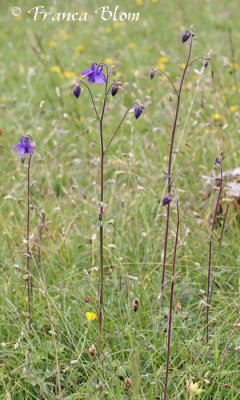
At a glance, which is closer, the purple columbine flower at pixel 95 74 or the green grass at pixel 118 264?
the purple columbine flower at pixel 95 74

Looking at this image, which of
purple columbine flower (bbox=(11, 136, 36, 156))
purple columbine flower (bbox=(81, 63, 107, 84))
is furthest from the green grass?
purple columbine flower (bbox=(81, 63, 107, 84))

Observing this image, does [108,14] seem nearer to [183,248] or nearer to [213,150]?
[213,150]

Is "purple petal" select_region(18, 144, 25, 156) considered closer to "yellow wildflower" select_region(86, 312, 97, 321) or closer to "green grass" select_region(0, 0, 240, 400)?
"green grass" select_region(0, 0, 240, 400)

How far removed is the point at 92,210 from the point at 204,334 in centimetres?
105

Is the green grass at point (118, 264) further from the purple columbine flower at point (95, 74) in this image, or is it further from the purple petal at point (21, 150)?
the purple columbine flower at point (95, 74)

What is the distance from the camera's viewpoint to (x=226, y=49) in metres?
5.52

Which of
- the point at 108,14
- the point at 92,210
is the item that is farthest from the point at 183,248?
the point at 108,14

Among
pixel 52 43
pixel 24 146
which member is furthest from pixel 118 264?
pixel 52 43

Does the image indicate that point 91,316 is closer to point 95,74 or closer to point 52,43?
point 95,74

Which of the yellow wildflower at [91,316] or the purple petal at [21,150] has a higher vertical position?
the purple petal at [21,150]

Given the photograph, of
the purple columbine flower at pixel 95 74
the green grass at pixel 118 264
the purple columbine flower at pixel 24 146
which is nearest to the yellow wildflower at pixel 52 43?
the green grass at pixel 118 264

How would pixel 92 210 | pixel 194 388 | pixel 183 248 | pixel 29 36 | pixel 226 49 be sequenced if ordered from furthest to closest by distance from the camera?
pixel 29 36, pixel 226 49, pixel 92 210, pixel 183 248, pixel 194 388

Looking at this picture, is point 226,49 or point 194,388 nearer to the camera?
point 194,388

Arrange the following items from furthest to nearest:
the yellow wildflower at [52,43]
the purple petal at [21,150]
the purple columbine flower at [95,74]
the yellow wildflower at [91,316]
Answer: the yellow wildflower at [52,43] → the yellow wildflower at [91,316] → the purple petal at [21,150] → the purple columbine flower at [95,74]
